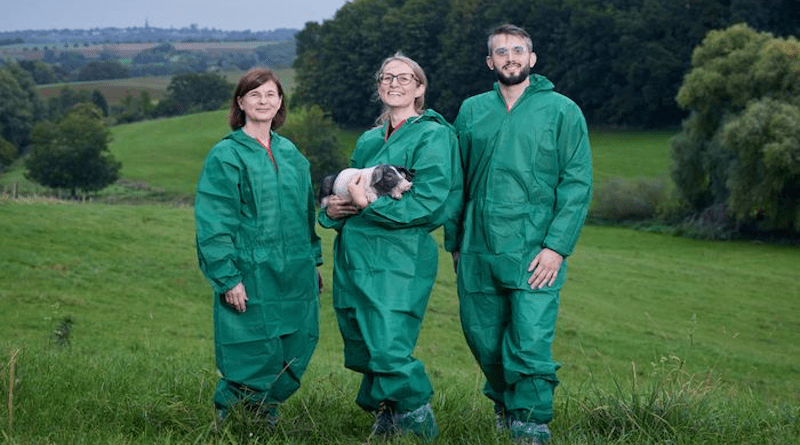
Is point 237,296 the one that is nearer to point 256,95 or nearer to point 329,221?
point 329,221

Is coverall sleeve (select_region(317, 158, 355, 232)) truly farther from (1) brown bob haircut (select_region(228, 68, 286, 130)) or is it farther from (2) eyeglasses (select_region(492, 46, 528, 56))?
(2) eyeglasses (select_region(492, 46, 528, 56))

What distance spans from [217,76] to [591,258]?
88.8 metres

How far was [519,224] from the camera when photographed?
5875mm

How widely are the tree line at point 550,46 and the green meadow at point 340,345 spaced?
2500 cm

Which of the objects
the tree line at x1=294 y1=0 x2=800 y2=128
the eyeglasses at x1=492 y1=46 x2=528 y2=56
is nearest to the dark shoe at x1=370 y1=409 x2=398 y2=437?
the eyeglasses at x1=492 y1=46 x2=528 y2=56

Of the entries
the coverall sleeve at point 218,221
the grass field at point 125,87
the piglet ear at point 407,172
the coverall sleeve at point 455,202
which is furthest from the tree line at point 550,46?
the coverall sleeve at point 218,221

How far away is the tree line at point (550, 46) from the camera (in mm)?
67062

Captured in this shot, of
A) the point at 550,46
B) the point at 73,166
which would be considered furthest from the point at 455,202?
the point at 550,46

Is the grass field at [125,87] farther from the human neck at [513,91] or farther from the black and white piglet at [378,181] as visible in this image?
the black and white piglet at [378,181]

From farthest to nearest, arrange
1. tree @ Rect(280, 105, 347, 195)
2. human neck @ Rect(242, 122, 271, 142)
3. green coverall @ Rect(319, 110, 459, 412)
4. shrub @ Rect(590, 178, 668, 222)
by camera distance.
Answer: tree @ Rect(280, 105, 347, 195), shrub @ Rect(590, 178, 668, 222), human neck @ Rect(242, 122, 271, 142), green coverall @ Rect(319, 110, 459, 412)

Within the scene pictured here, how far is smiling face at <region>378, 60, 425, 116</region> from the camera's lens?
5.87 m

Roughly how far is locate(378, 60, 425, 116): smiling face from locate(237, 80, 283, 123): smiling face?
0.66 m

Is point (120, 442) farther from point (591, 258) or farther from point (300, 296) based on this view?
point (591, 258)

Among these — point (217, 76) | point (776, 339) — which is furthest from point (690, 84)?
point (217, 76)
